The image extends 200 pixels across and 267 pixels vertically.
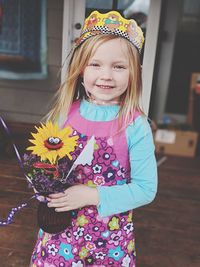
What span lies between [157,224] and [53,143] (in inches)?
62.6

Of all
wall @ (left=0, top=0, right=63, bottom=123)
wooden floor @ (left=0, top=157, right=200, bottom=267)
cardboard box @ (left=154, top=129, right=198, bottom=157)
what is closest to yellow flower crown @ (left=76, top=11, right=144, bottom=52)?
wooden floor @ (left=0, top=157, right=200, bottom=267)

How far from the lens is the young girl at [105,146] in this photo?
90 cm

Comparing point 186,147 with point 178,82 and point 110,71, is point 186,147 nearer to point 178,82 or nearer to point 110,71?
point 178,82

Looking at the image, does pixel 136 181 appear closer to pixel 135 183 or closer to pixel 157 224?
pixel 135 183

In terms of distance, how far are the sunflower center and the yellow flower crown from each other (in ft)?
0.89

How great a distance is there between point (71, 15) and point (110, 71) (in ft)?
8.33

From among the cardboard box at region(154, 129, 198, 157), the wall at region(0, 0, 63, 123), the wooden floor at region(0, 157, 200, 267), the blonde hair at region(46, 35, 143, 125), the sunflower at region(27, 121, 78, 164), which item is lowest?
the wooden floor at region(0, 157, 200, 267)

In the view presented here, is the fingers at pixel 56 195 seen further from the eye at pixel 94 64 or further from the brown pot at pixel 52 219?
the eye at pixel 94 64

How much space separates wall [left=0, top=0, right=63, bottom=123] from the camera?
3.38 meters

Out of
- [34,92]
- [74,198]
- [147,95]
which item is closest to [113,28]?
[74,198]

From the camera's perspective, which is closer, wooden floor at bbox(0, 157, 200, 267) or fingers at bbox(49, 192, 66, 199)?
fingers at bbox(49, 192, 66, 199)

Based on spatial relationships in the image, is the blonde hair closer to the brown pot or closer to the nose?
the nose

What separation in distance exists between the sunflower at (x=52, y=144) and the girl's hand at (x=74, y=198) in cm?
10

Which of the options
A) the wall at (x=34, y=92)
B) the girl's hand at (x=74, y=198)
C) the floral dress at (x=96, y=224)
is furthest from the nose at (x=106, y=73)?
the wall at (x=34, y=92)
